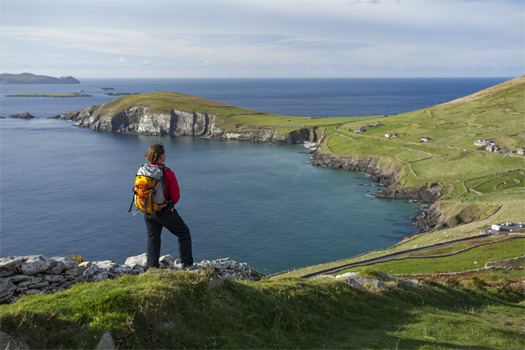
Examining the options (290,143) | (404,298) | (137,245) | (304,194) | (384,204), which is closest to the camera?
(404,298)

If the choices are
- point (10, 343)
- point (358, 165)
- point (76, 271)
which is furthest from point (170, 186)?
point (358, 165)

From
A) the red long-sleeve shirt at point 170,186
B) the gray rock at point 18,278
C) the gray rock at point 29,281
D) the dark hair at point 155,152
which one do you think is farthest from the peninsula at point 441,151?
the gray rock at point 18,278

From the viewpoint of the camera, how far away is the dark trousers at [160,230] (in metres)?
14.1

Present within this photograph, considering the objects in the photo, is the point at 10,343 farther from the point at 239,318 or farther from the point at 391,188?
the point at 391,188

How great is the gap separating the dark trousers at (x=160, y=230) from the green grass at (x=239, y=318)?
7.29 feet

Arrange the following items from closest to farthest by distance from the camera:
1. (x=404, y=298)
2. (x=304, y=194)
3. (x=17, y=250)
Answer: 1. (x=404, y=298)
2. (x=17, y=250)
3. (x=304, y=194)

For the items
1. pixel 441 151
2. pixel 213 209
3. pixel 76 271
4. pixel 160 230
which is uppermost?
pixel 160 230

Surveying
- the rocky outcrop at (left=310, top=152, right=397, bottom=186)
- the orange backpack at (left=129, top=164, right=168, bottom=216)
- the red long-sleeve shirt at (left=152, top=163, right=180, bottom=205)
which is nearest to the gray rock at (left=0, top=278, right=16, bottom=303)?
the orange backpack at (left=129, top=164, right=168, bottom=216)

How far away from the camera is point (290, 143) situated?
178625mm

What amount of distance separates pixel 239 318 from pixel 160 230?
4881 millimetres

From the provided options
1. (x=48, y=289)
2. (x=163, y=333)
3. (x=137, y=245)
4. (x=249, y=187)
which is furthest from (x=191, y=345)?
(x=249, y=187)

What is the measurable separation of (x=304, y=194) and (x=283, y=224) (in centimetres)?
2370

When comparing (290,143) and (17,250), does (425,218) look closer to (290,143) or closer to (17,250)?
(17,250)

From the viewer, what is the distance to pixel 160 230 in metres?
14.6
